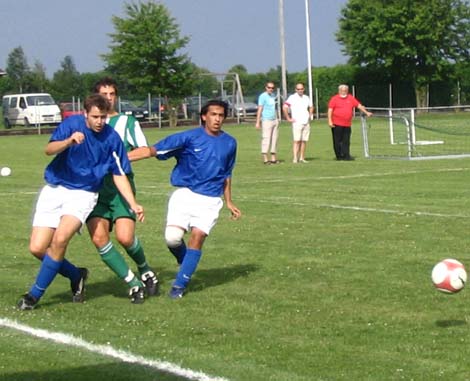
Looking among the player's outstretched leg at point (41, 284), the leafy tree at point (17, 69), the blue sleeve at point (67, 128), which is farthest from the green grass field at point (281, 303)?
the leafy tree at point (17, 69)

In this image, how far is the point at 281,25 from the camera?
58750 mm

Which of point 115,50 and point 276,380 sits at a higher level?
point 115,50

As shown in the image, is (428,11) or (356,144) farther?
(428,11)

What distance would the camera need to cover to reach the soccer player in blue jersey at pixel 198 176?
979 centimetres

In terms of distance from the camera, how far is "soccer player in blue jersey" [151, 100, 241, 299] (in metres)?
9.79

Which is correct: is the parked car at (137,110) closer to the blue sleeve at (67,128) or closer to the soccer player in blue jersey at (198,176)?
the soccer player in blue jersey at (198,176)

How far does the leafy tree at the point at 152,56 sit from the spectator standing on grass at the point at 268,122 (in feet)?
123

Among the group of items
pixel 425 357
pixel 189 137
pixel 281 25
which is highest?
pixel 281 25

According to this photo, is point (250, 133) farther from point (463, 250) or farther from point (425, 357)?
point (425, 357)

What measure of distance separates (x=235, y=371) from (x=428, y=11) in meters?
68.3

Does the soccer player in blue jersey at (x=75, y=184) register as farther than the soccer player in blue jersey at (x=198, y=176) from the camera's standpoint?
No

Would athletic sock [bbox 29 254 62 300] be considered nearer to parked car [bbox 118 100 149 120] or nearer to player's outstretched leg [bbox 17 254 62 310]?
player's outstretched leg [bbox 17 254 62 310]

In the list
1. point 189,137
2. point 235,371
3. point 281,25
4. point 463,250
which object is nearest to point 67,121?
point 189,137

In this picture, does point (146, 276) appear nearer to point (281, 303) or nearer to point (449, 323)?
point (281, 303)
